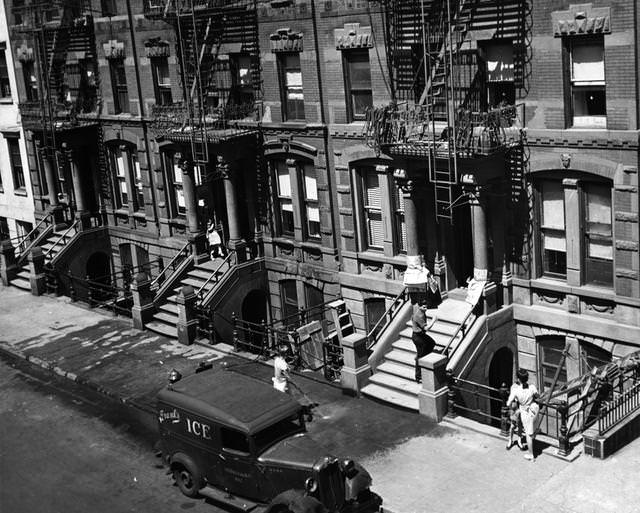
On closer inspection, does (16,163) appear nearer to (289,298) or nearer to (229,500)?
(289,298)

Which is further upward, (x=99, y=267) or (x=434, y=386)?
(x=99, y=267)

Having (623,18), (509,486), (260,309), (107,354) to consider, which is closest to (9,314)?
(107,354)

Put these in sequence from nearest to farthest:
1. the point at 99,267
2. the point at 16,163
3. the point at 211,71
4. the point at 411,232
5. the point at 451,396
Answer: the point at 451,396
the point at 411,232
the point at 211,71
the point at 99,267
the point at 16,163

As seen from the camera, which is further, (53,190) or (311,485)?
(53,190)

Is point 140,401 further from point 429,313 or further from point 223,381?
point 429,313

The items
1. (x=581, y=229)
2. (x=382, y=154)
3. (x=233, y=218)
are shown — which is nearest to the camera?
(x=581, y=229)

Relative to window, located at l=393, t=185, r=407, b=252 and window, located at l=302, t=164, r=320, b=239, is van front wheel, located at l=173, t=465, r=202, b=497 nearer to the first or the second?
window, located at l=393, t=185, r=407, b=252

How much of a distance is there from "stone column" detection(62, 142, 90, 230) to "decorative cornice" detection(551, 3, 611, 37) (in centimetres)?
2131

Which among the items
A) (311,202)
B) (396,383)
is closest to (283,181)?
(311,202)

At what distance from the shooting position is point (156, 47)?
3083 cm

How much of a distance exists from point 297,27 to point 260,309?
9101 millimetres

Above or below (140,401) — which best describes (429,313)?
above

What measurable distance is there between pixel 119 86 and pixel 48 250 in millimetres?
7171

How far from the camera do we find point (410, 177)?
23.1 meters
